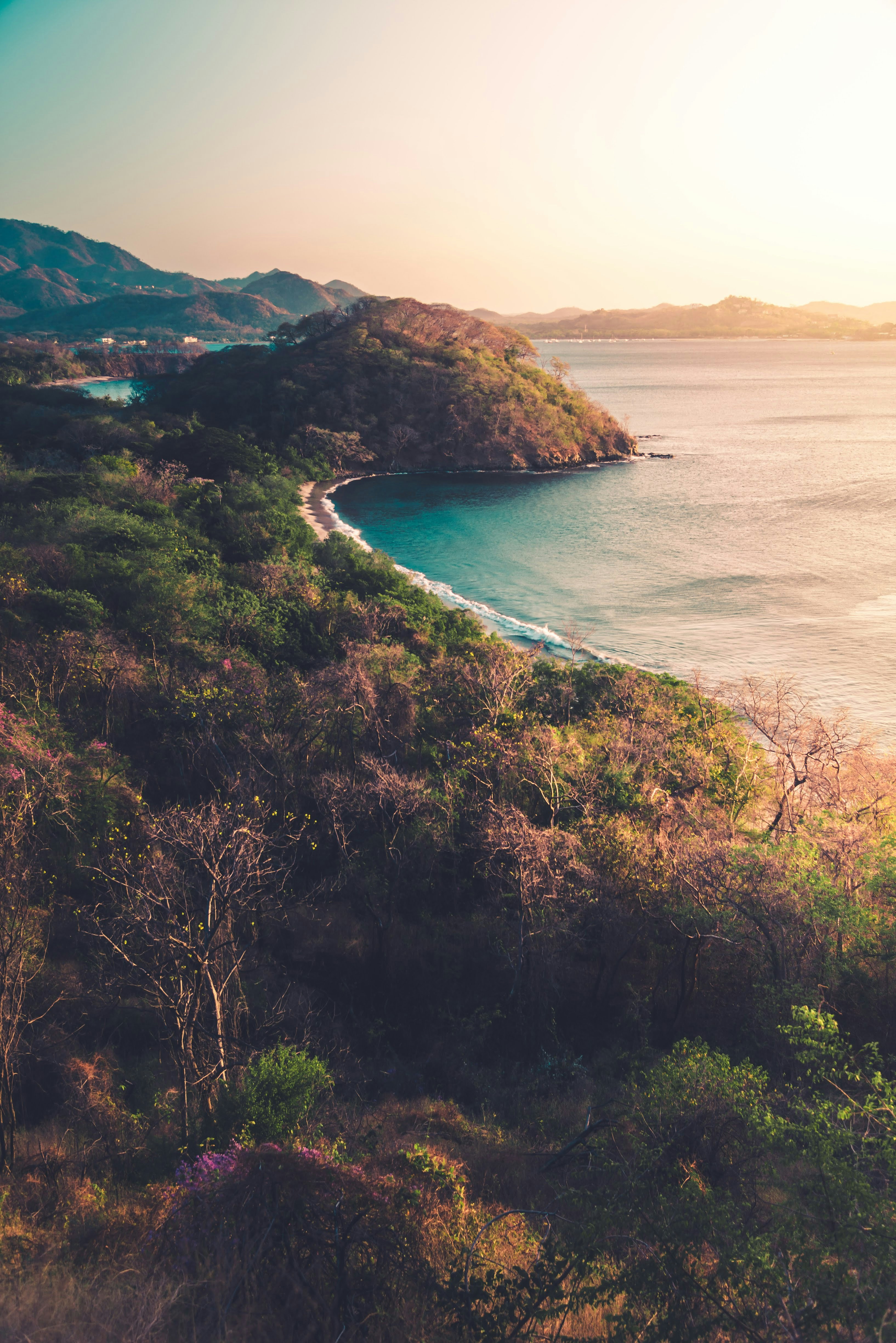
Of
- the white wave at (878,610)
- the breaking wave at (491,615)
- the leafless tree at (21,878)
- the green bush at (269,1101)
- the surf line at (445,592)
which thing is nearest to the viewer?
the green bush at (269,1101)

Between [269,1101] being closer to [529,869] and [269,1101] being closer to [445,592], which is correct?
[529,869]

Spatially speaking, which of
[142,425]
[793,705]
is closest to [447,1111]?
[793,705]

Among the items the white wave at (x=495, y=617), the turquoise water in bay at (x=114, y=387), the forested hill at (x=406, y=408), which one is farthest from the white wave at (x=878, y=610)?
the turquoise water in bay at (x=114, y=387)

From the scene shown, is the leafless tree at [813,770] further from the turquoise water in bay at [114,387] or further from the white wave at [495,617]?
the turquoise water in bay at [114,387]

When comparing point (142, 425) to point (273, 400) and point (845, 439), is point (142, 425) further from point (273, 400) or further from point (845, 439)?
point (845, 439)

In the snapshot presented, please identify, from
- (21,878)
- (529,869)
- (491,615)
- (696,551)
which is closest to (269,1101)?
(21,878)

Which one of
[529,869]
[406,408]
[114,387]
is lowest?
A: [529,869]

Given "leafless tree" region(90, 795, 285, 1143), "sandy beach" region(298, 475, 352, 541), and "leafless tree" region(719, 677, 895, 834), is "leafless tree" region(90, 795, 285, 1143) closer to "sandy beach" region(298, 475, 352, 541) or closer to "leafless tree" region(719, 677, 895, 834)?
"leafless tree" region(719, 677, 895, 834)
